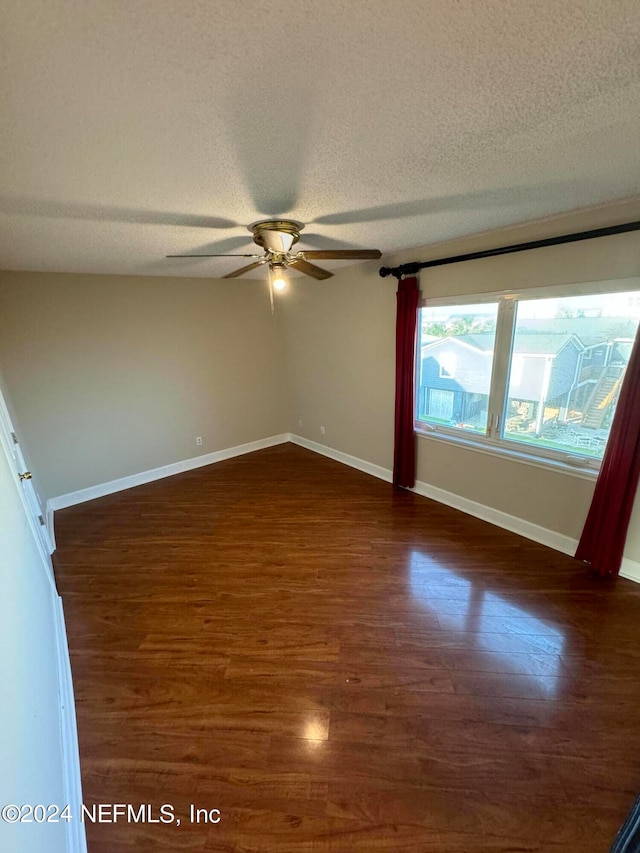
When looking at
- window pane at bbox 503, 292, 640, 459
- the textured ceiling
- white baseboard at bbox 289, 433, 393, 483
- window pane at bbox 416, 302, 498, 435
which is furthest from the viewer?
white baseboard at bbox 289, 433, 393, 483

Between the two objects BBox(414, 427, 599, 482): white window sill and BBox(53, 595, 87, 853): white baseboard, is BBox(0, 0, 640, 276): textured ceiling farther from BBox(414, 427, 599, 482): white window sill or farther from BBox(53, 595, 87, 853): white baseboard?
BBox(53, 595, 87, 853): white baseboard

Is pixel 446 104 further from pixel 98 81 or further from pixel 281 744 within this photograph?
pixel 281 744

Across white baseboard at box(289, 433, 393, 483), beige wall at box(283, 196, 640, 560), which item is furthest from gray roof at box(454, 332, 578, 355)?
white baseboard at box(289, 433, 393, 483)

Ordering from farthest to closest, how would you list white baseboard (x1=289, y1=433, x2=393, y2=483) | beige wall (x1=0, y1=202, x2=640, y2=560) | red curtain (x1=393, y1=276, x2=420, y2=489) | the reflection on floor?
1. white baseboard (x1=289, y1=433, x2=393, y2=483)
2. red curtain (x1=393, y1=276, x2=420, y2=489)
3. beige wall (x1=0, y1=202, x2=640, y2=560)
4. the reflection on floor

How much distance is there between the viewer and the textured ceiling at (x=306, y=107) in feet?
2.32

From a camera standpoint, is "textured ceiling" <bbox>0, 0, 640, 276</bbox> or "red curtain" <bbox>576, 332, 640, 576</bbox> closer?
"textured ceiling" <bbox>0, 0, 640, 276</bbox>

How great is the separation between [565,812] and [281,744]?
113cm

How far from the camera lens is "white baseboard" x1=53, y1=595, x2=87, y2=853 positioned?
48.6 inches

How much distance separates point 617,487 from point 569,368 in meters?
0.85

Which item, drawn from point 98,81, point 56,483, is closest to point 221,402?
point 56,483

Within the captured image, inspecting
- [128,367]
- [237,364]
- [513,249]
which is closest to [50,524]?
[128,367]

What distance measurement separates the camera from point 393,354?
3520mm

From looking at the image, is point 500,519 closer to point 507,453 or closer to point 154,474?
point 507,453

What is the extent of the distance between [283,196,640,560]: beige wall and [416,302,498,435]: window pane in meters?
0.22
